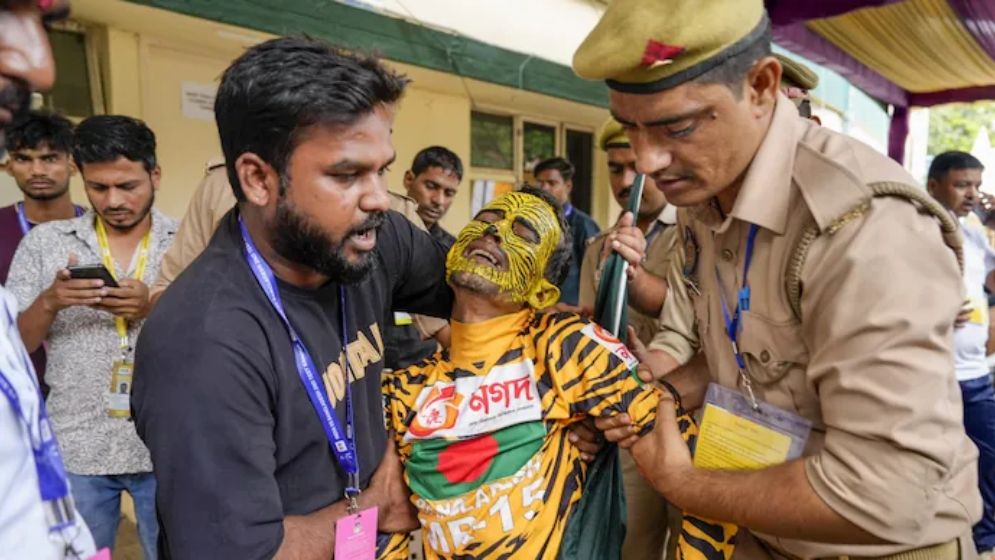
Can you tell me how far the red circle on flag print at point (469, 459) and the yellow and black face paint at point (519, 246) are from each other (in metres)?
0.42

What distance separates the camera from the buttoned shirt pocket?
140 centimetres

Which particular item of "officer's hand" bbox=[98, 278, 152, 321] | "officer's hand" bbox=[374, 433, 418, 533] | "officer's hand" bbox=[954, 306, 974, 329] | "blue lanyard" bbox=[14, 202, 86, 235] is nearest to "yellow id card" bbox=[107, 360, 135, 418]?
"officer's hand" bbox=[98, 278, 152, 321]

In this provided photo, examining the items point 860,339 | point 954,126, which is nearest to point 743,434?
point 860,339

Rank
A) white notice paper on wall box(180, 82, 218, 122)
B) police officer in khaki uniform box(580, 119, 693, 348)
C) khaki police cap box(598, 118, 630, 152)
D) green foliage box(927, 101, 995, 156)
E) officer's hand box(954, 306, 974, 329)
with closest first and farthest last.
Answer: police officer in khaki uniform box(580, 119, 693, 348)
officer's hand box(954, 306, 974, 329)
khaki police cap box(598, 118, 630, 152)
white notice paper on wall box(180, 82, 218, 122)
green foliage box(927, 101, 995, 156)

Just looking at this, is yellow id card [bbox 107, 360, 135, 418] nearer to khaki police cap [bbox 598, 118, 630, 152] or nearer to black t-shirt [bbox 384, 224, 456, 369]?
black t-shirt [bbox 384, 224, 456, 369]

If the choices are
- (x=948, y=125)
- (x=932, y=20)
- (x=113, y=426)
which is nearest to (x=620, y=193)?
(x=113, y=426)

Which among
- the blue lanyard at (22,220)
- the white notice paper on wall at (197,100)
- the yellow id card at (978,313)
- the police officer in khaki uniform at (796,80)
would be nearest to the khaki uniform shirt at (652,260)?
the police officer in khaki uniform at (796,80)

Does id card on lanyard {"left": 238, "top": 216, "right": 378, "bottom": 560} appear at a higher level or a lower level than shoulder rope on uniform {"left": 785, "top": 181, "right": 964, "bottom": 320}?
lower

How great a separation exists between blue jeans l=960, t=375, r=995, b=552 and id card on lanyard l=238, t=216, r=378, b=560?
3.72 metres

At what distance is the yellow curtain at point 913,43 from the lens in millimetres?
5727

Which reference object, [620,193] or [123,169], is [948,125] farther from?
[123,169]

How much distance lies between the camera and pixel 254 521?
1310mm

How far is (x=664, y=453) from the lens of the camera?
1.62m

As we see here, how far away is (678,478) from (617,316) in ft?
1.69
